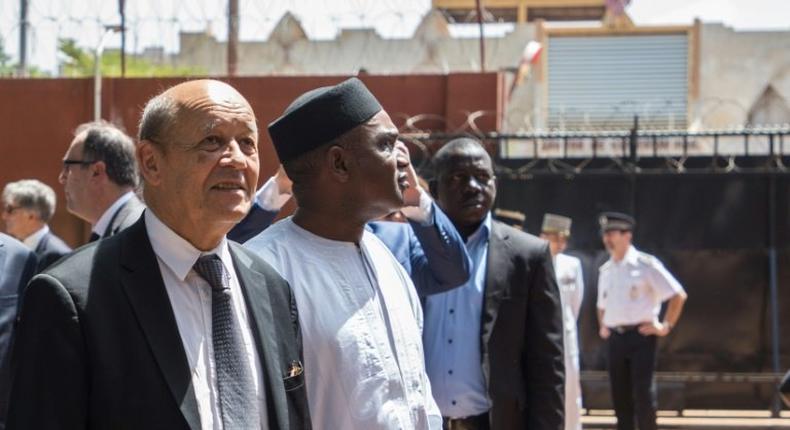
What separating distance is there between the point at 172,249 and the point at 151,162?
19cm

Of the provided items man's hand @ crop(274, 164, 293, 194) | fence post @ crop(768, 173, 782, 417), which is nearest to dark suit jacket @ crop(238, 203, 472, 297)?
man's hand @ crop(274, 164, 293, 194)

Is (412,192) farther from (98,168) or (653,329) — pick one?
(653,329)

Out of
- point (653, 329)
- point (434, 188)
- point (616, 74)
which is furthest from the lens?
Answer: point (616, 74)

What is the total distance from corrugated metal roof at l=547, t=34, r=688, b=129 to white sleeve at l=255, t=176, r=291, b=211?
903 inches

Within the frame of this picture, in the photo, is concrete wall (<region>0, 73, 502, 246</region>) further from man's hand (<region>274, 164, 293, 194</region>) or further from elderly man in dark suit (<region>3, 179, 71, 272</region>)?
man's hand (<region>274, 164, 293, 194</region>)

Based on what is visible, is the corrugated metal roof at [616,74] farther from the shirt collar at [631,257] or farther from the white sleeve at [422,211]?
the white sleeve at [422,211]

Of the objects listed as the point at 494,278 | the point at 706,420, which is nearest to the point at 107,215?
the point at 494,278

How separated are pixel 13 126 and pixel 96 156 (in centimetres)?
666

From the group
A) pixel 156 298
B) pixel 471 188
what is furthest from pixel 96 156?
pixel 156 298

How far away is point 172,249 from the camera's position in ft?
8.29

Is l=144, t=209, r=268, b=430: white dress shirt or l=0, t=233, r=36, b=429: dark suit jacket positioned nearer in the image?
l=144, t=209, r=268, b=430: white dress shirt

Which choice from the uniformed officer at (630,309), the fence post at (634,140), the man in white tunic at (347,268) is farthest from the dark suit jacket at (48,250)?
the fence post at (634,140)

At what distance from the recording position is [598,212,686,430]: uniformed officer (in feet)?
33.2

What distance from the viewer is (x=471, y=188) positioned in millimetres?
5016
